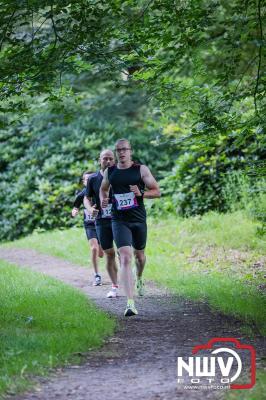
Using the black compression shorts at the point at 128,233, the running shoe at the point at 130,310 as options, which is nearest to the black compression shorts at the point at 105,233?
the black compression shorts at the point at 128,233

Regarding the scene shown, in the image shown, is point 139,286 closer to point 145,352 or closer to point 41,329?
point 41,329

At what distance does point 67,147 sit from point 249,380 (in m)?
19.4

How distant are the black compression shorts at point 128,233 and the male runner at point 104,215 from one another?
1245mm

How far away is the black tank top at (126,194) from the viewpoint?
10.2 meters

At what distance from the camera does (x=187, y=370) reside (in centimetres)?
705

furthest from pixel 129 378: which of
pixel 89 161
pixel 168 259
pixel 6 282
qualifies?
pixel 89 161

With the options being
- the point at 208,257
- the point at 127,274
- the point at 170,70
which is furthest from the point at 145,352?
the point at 208,257

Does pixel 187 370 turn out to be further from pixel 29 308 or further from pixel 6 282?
pixel 6 282

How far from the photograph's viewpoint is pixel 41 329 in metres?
8.64

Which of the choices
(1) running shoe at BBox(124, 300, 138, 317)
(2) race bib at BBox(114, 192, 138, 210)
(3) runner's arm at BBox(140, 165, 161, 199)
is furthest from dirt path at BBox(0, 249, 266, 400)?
(3) runner's arm at BBox(140, 165, 161, 199)

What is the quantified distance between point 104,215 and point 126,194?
170cm

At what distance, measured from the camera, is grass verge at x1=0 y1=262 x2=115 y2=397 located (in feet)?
22.8

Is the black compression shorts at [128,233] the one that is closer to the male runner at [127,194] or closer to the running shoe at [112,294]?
the male runner at [127,194]

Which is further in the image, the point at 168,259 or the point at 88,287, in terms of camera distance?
the point at 168,259
